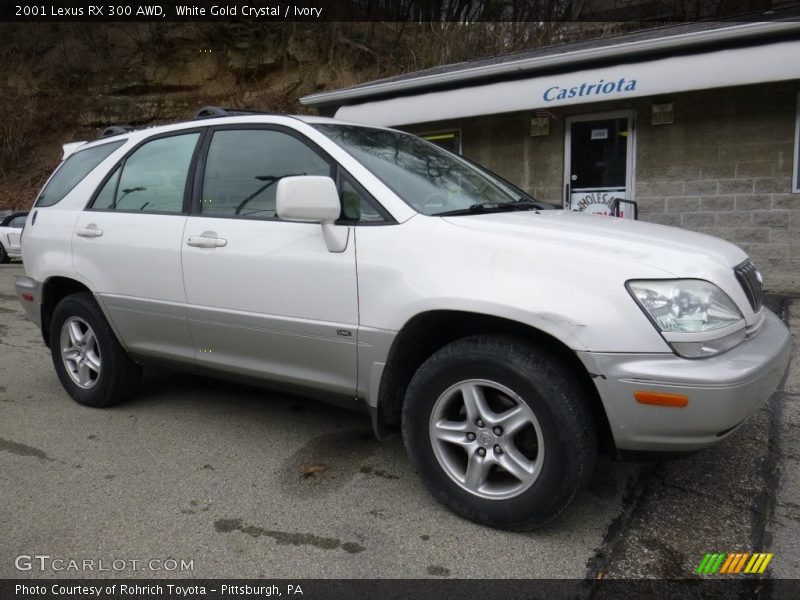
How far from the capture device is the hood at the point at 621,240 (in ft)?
7.86

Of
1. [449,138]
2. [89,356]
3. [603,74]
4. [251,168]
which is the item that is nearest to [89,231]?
[89,356]

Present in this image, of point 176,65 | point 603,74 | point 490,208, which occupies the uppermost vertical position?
point 176,65

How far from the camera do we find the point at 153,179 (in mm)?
3820

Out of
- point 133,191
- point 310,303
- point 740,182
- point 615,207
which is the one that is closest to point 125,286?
point 133,191

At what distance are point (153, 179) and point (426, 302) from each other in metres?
2.11

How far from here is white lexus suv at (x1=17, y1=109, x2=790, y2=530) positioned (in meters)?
2.31

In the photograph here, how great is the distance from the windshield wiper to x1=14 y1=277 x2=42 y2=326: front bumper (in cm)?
298

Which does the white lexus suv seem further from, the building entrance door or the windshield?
the building entrance door

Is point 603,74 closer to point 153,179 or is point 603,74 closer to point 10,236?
point 153,179

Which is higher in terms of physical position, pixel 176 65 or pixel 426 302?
pixel 176 65

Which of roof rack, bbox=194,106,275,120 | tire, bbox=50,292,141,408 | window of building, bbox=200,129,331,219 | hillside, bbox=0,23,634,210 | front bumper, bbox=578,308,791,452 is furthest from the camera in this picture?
hillside, bbox=0,23,634,210

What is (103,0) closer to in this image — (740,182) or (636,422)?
(740,182)

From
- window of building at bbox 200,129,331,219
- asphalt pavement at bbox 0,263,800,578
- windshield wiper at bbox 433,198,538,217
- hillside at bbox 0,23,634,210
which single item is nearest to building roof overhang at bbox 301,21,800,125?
asphalt pavement at bbox 0,263,800,578

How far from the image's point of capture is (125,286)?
3744mm
